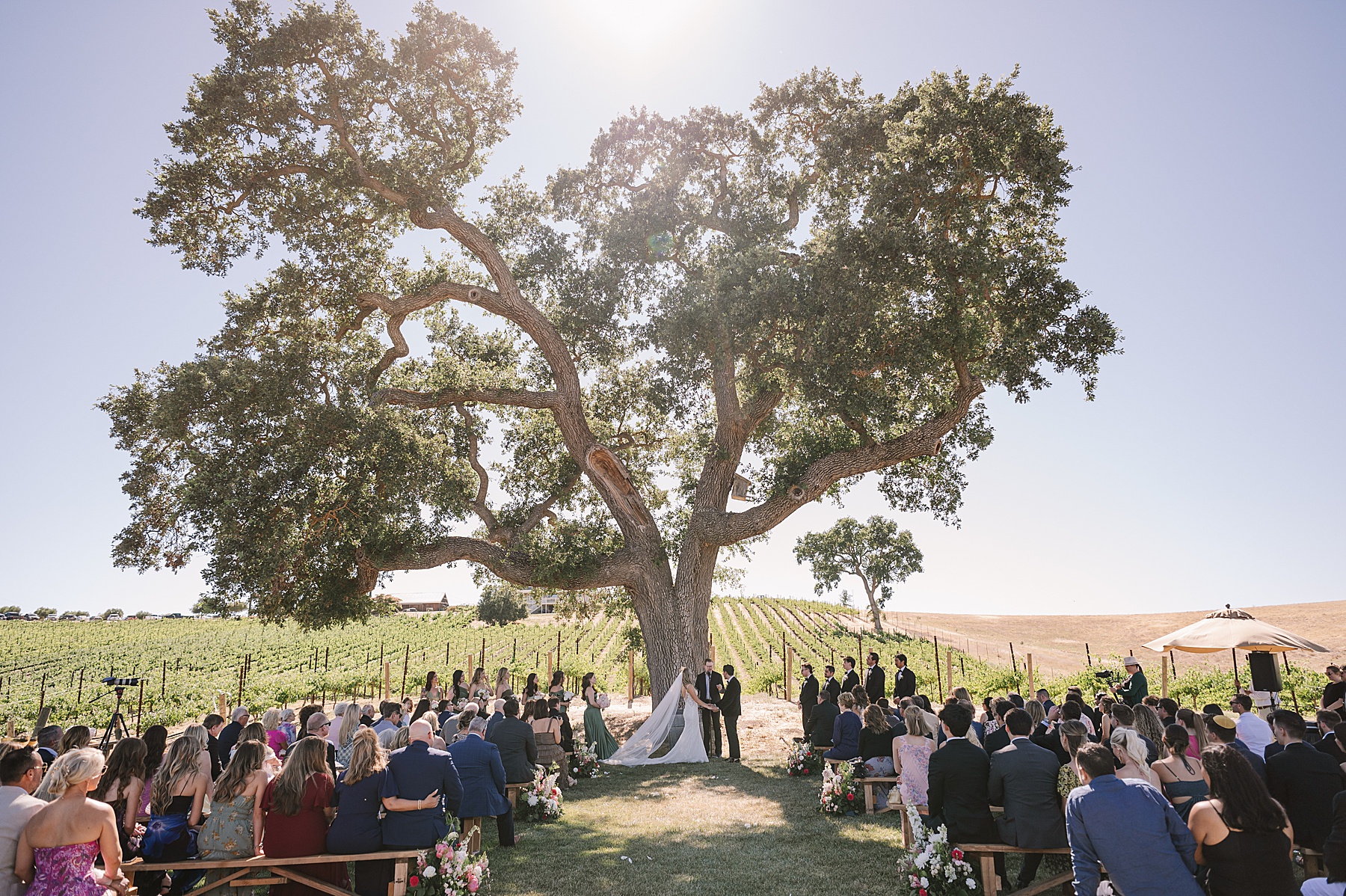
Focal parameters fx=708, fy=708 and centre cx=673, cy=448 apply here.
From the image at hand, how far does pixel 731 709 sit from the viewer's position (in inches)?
558

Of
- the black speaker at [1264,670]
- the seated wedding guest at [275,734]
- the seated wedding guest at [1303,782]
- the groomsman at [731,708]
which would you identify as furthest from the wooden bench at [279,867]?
the black speaker at [1264,670]

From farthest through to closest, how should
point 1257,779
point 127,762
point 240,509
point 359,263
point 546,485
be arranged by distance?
1. point 546,485
2. point 359,263
3. point 240,509
4. point 127,762
5. point 1257,779

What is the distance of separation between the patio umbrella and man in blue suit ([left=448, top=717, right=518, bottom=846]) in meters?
10.4

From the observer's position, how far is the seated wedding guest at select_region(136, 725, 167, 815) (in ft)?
19.6

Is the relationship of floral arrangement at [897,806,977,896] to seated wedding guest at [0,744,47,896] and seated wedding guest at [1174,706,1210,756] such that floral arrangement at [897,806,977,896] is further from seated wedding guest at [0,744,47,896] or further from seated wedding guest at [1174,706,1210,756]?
seated wedding guest at [0,744,47,896]

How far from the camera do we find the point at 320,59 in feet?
51.0

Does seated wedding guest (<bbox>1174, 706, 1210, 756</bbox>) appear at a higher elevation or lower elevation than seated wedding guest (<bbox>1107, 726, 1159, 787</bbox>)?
lower

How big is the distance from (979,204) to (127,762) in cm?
1544

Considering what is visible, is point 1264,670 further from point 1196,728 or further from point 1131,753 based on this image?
point 1131,753

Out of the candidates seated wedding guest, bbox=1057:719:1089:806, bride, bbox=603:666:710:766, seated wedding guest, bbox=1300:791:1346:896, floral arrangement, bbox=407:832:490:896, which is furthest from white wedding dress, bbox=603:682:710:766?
seated wedding guest, bbox=1300:791:1346:896

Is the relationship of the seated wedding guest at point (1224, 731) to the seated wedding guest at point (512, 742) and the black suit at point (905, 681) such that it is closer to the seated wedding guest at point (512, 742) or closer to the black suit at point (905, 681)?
the seated wedding guest at point (512, 742)

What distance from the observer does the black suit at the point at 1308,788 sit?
223 inches

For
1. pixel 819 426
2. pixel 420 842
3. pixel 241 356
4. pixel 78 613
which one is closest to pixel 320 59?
pixel 241 356

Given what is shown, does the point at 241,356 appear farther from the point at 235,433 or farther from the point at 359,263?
the point at 359,263
